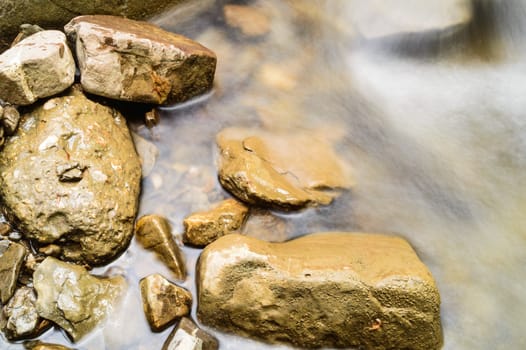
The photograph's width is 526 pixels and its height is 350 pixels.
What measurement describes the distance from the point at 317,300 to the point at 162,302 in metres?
0.95

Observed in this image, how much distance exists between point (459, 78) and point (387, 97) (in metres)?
0.69

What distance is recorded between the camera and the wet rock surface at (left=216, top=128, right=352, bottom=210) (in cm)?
332

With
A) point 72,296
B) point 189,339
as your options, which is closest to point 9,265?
point 72,296

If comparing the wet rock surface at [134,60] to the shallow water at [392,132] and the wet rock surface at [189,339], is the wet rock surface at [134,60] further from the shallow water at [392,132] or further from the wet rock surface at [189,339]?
the wet rock surface at [189,339]

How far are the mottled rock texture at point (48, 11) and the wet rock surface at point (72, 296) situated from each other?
1895 millimetres

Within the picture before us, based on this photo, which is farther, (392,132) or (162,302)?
(392,132)

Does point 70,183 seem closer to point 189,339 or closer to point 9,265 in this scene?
point 9,265

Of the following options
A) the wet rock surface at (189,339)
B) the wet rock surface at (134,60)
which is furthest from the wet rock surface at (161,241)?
the wet rock surface at (134,60)

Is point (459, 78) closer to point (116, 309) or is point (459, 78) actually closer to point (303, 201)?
point (303, 201)

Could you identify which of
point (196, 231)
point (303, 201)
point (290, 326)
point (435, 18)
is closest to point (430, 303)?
point (290, 326)

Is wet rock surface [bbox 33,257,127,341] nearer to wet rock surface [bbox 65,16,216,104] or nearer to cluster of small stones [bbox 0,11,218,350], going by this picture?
cluster of small stones [bbox 0,11,218,350]

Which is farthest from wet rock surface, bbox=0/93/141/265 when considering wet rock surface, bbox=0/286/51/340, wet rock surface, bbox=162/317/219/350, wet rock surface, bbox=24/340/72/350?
wet rock surface, bbox=162/317/219/350

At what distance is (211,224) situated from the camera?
3.19m

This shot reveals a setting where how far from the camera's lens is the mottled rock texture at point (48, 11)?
139 inches
